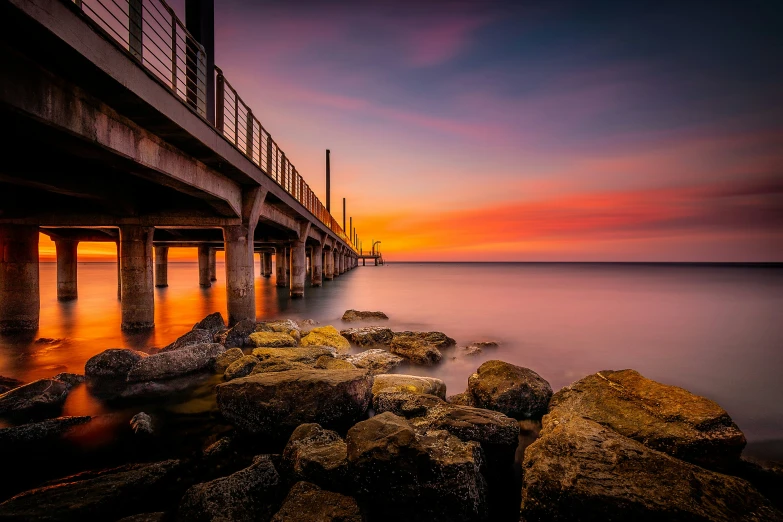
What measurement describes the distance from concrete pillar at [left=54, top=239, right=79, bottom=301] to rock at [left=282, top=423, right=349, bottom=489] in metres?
21.1

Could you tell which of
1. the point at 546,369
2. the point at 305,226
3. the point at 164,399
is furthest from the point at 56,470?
the point at 305,226

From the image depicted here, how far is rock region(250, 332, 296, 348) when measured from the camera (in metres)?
8.95

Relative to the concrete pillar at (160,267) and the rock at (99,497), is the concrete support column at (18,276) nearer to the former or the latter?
the rock at (99,497)

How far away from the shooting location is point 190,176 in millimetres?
7984

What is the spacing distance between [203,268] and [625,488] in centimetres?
3491

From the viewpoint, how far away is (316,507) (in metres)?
2.88

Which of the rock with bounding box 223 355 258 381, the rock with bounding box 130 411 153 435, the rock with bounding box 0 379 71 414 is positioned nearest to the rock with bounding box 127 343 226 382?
the rock with bounding box 223 355 258 381

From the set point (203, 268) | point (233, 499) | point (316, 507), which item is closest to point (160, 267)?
point (203, 268)

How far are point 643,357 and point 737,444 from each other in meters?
8.34

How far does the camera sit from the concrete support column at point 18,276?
10062mm

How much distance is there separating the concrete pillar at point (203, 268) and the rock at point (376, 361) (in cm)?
2756

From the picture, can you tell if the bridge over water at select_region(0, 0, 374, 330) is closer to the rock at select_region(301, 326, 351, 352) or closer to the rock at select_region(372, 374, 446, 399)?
the rock at select_region(301, 326, 351, 352)

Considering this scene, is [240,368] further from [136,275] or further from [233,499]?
[136,275]

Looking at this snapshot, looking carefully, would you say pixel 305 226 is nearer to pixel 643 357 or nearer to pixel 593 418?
pixel 643 357
